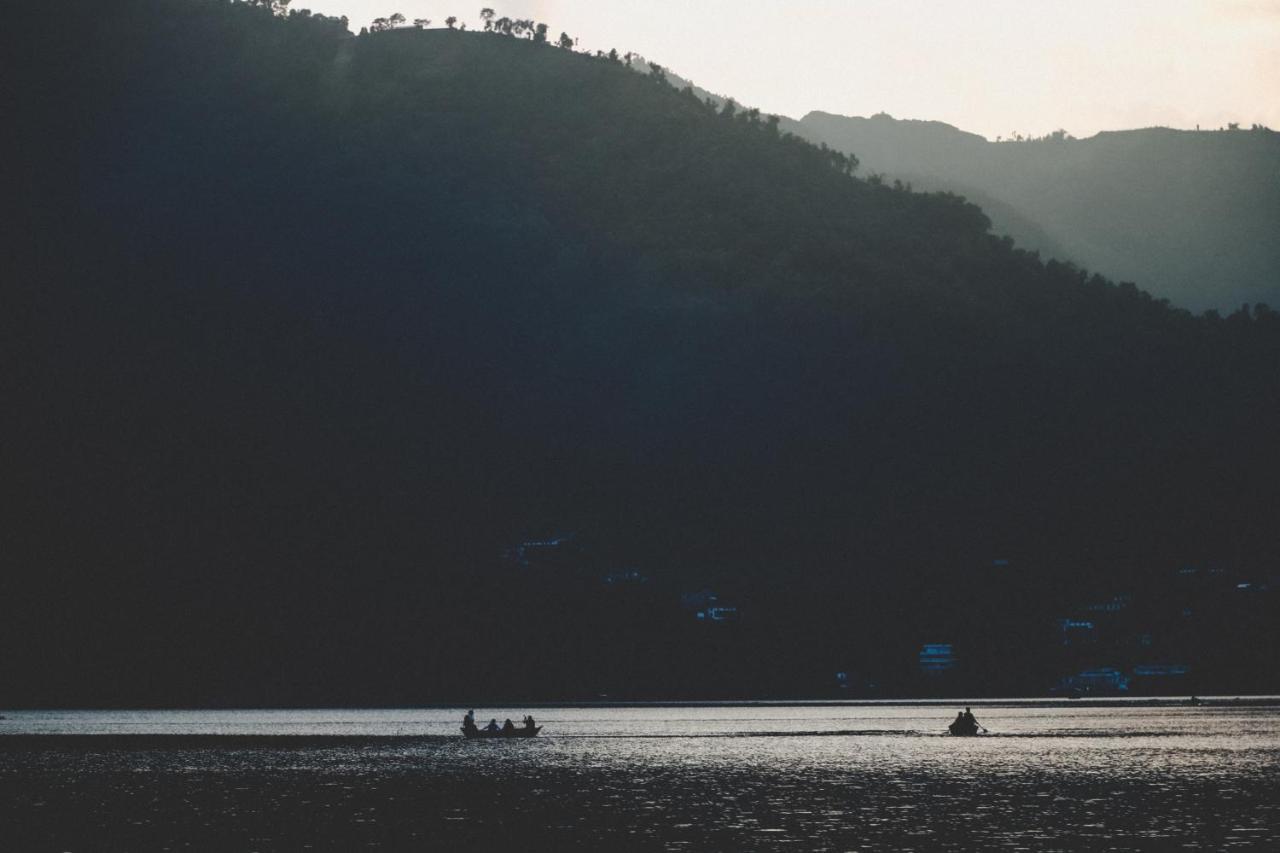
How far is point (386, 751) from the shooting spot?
443 feet

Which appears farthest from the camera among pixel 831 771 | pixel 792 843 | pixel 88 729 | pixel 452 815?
pixel 88 729

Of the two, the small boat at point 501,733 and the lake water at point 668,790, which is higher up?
the small boat at point 501,733

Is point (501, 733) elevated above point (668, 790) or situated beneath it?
elevated above

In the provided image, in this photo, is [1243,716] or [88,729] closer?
[1243,716]

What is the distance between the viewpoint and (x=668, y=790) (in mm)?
91688

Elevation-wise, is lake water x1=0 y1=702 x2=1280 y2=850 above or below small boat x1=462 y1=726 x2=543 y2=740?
below

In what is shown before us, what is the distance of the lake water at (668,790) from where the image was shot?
68.3 meters

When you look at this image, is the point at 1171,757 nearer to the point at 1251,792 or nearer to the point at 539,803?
the point at 1251,792

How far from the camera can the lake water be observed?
68312 mm

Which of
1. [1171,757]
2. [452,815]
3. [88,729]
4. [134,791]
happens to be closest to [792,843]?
[452,815]

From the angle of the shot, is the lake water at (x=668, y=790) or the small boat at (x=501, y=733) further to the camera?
the small boat at (x=501, y=733)

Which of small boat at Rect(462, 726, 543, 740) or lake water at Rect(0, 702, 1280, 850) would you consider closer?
lake water at Rect(0, 702, 1280, 850)

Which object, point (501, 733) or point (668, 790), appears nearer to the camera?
point (668, 790)

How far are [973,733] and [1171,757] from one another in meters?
31.1
